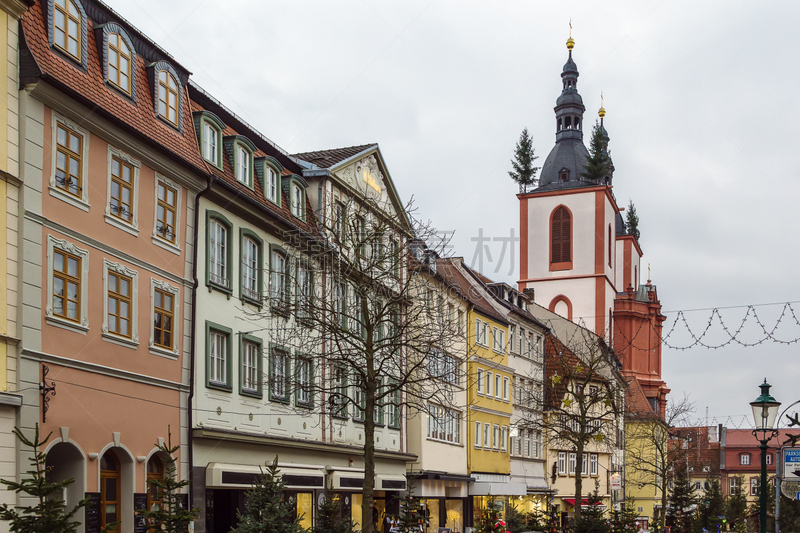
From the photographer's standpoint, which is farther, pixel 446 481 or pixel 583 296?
pixel 583 296

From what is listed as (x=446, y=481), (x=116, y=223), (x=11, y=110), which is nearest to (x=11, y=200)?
(x=11, y=110)

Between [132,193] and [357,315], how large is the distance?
923 centimetres

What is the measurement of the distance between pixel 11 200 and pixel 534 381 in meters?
48.9

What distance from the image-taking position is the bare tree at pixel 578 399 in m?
45.8

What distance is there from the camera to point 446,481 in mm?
50750

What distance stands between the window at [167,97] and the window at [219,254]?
2977 mm

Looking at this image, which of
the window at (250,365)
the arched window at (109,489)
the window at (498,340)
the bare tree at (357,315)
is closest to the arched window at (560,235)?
the window at (498,340)

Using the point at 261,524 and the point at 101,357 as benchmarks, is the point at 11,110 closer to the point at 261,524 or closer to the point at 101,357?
the point at 101,357

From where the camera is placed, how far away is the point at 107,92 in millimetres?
23859

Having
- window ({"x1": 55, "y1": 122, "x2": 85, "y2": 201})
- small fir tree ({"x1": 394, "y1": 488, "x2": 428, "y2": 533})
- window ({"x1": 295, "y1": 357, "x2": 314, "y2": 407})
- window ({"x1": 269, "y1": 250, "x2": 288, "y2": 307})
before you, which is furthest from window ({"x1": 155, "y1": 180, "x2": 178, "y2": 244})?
small fir tree ({"x1": 394, "y1": 488, "x2": 428, "y2": 533})

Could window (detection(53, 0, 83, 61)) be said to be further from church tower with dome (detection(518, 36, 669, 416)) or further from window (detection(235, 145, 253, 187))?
church tower with dome (detection(518, 36, 669, 416))

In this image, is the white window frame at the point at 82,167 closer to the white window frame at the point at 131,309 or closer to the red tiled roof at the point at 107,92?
the red tiled roof at the point at 107,92

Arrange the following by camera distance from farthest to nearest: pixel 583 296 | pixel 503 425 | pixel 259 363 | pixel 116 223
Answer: pixel 583 296
pixel 503 425
pixel 259 363
pixel 116 223

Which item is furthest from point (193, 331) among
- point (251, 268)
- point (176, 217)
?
point (251, 268)
